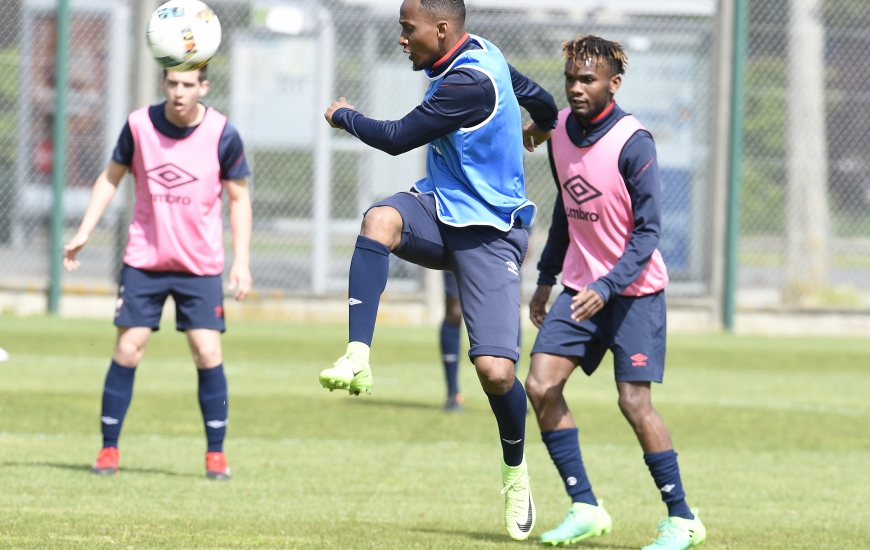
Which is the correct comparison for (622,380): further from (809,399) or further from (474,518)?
(809,399)

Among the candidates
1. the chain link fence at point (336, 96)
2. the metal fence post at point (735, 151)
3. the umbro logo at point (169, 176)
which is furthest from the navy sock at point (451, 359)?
the metal fence post at point (735, 151)

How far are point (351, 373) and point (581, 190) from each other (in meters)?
1.32

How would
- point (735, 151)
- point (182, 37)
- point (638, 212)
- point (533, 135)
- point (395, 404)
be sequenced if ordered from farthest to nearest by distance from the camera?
point (735, 151) → point (395, 404) → point (182, 37) → point (533, 135) → point (638, 212)

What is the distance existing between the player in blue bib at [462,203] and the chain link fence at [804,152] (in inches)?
430

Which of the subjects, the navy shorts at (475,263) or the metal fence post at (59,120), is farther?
the metal fence post at (59,120)

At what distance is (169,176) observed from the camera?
6.45 m

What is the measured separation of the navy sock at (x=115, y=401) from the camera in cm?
640

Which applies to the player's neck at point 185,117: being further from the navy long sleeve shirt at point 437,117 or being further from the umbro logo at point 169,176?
the navy long sleeve shirt at point 437,117

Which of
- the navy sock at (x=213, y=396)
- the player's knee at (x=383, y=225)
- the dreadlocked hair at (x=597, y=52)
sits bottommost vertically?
the navy sock at (x=213, y=396)

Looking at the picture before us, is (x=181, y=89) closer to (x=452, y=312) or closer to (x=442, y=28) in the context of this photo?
(x=442, y=28)

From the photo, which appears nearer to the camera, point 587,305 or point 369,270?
point 369,270

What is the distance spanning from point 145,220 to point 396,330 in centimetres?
811

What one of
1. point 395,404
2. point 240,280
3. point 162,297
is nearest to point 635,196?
point 240,280

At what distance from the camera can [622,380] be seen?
5.11 m
